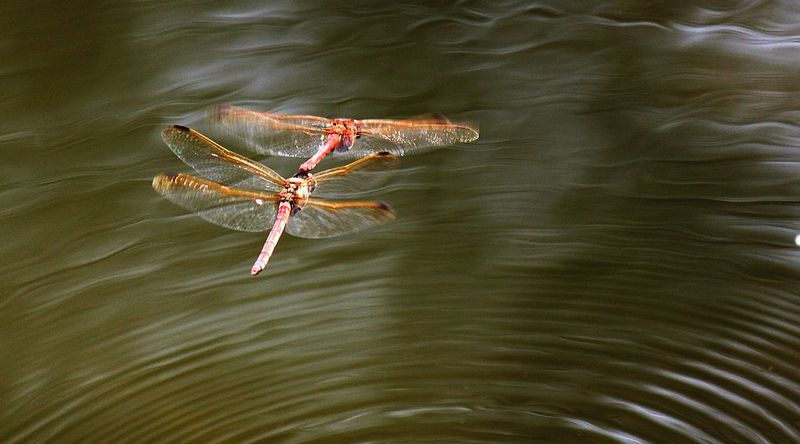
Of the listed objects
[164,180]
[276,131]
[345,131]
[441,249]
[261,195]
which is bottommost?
[164,180]

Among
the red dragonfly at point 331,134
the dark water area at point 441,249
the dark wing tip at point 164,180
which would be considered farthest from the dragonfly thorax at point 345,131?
the dark wing tip at point 164,180

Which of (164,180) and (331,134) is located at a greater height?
(331,134)

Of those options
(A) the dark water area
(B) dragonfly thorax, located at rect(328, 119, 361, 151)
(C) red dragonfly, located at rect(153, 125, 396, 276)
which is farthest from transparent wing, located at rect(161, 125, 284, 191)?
(B) dragonfly thorax, located at rect(328, 119, 361, 151)

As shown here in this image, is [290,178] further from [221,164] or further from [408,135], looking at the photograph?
[408,135]

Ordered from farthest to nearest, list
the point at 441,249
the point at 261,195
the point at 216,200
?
the point at 441,249
the point at 261,195
the point at 216,200

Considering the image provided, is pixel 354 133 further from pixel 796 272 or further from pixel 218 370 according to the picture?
pixel 796 272

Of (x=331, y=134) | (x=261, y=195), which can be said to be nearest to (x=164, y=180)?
(x=261, y=195)

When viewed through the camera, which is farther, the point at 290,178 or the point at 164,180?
the point at 290,178

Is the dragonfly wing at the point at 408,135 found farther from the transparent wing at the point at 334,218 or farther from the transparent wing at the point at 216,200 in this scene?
the transparent wing at the point at 216,200
